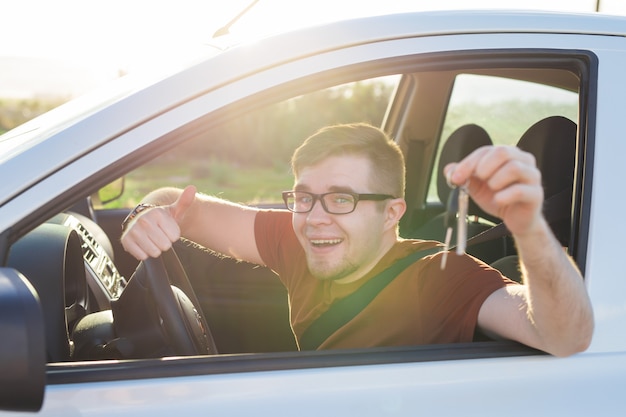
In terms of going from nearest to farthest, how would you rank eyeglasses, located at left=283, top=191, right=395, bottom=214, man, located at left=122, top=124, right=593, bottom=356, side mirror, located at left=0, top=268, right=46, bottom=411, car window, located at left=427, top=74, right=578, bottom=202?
side mirror, located at left=0, top=268, right=46, bottom=411, man, located at left=122, top=124, right=593, bottom=356, eyeglasses, located at left=283, top=191, right=395, bottom=214, car window, located at left=427, top=74, right=578, bottom=202

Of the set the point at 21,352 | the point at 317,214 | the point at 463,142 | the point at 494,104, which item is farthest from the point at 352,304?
the point at 494,104

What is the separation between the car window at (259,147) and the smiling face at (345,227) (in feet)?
29.0

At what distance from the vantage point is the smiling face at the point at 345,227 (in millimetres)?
2068

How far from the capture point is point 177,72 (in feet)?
5.30

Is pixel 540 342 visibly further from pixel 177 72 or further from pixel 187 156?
pixel 187 156

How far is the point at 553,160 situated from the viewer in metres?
2.25

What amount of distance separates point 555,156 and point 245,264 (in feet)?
4.91

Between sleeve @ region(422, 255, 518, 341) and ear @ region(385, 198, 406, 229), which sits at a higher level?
ear @ region(385, 198, 406, 229)

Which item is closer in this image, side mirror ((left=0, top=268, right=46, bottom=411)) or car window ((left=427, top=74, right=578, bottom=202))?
side mirror ((left=0, top=268, right=46, bottom=411))

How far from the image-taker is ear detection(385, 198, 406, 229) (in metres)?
2.15

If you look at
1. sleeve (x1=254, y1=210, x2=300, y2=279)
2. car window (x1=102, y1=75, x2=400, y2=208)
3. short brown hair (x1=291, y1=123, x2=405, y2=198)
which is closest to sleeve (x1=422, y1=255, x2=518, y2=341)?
short brown hair (x1=291, y1=123, x2=405, y2=198)

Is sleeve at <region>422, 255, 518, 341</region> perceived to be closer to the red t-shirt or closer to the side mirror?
the red t-shirt

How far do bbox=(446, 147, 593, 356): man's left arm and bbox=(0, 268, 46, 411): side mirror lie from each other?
75 cm

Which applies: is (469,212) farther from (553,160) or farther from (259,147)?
(259,147)
